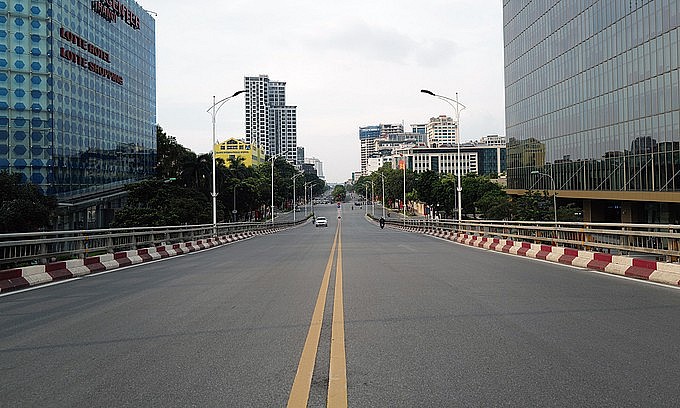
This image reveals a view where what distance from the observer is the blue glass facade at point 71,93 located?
58688mm

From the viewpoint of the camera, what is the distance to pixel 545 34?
72.8 m

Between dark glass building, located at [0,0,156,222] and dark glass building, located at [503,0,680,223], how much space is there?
164 feet

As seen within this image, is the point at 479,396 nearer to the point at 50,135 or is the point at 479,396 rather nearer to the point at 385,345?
the point at 385,345

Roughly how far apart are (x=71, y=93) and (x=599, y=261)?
6119 centimetres

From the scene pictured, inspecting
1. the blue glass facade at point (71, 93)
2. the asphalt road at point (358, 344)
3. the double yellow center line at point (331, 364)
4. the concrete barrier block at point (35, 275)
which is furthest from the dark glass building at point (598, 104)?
the blue glass facade at point (71, 93)

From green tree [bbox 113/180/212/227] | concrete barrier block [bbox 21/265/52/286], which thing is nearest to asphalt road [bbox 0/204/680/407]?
concrete barrier block [bbox 21/265/52/286]

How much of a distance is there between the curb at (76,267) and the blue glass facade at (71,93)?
40.4m

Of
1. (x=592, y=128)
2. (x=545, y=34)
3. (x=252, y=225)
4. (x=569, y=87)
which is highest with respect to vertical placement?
(x=545, y=34)

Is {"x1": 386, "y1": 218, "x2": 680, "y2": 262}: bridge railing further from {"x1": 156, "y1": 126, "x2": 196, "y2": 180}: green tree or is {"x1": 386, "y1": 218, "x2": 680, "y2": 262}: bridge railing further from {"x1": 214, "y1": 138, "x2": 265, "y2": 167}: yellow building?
{"x1": 214, "y1": 138, "x2": 265, "y2": 167}: yellow building

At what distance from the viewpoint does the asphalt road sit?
5336 mm

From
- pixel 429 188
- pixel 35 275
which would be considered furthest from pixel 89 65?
pixel 35 275

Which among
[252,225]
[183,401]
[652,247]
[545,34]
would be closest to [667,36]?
[545,34]

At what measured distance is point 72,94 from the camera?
215ft

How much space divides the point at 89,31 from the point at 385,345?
7133 cm
